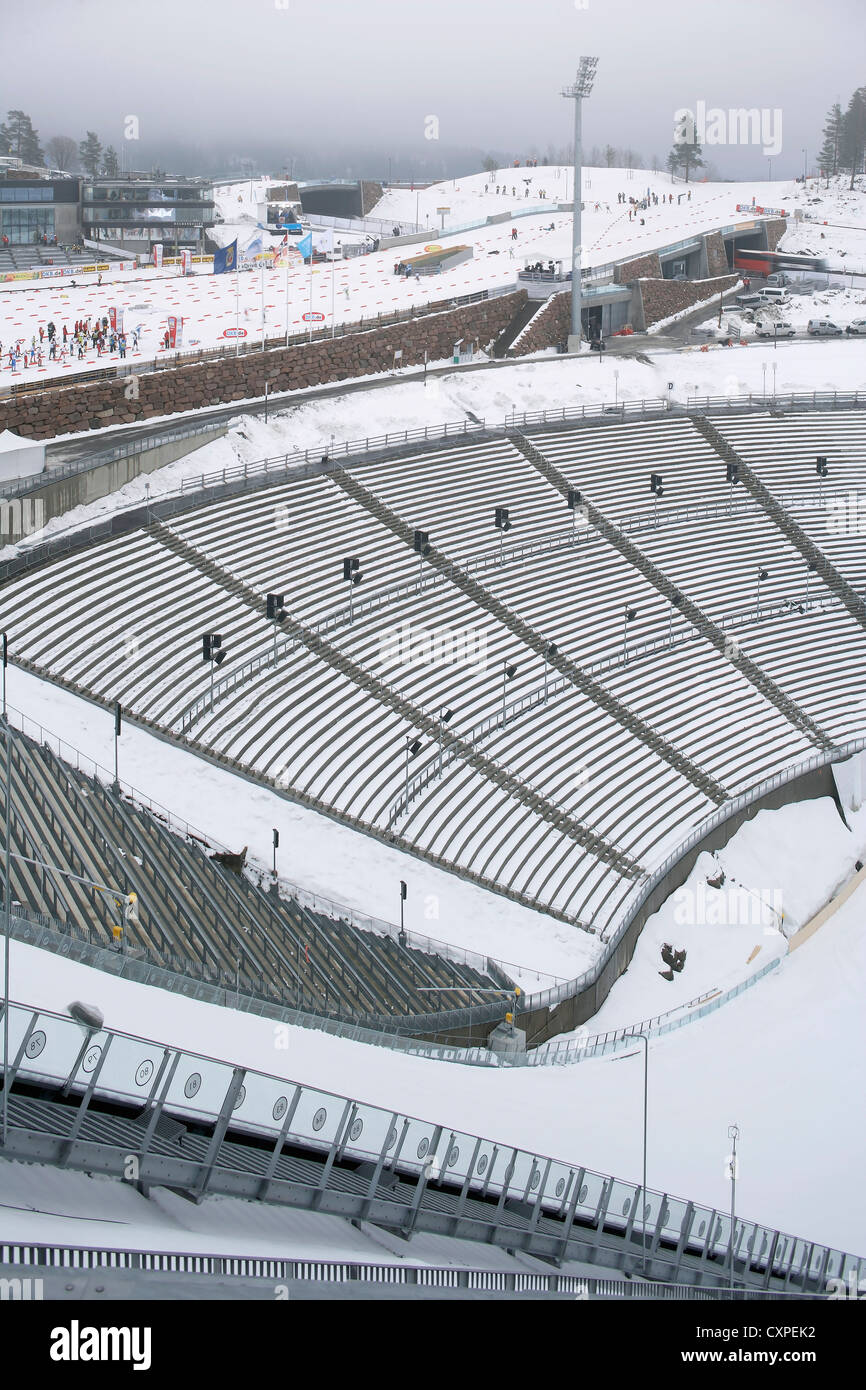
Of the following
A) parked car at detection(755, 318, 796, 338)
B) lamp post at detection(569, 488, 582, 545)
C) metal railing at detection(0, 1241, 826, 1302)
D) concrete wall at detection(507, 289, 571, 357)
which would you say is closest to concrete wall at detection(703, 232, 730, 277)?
parked car at detection(755, 318, 796, 338)

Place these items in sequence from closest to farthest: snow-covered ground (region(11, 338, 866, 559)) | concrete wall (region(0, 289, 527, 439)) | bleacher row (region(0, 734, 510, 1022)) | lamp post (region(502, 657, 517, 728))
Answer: bleacher row (region(0, 734, 510, 1022)) → lamp post (region(502, 657, 517, 728)) → snow-covered ground (region(11, 338, 866, 559)) → concrete wall (region(0, 289, 527, 439))

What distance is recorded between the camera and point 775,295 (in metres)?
73.6

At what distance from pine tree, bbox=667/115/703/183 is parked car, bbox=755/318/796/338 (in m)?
46.3

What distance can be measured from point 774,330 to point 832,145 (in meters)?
57.6

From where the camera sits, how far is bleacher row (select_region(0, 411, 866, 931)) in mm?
34562

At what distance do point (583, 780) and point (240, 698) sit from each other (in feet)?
27.9

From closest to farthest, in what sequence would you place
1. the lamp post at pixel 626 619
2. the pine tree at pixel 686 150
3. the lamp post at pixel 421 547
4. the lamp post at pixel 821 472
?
the lamp post at pixel 421 547 → the lamp post at pixel 626 619 → the lamp post at pixel 821 472 → the pine tree at pixel 686 150

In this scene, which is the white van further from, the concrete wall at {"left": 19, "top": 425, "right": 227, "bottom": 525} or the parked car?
the concrete wall at {"left": 19, "top": 425, "right": 227, "bottom": 525}

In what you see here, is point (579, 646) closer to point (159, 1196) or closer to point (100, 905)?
point (100, 905)

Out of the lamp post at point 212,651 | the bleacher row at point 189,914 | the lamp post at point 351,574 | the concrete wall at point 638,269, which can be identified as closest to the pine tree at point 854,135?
the concrete wall at point 638,269

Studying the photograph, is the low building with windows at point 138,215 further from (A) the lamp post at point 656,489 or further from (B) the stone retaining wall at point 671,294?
(A) the lamp post at point 656,489

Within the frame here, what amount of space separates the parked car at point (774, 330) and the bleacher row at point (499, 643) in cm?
1679

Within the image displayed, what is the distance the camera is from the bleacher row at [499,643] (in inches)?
1361

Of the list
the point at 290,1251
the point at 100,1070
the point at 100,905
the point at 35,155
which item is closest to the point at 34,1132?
the point at 100,1070
